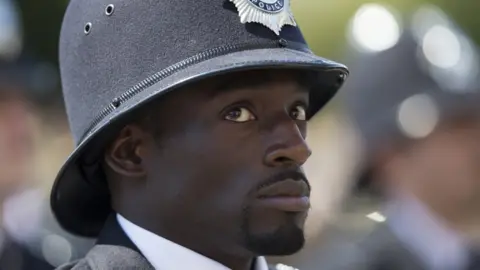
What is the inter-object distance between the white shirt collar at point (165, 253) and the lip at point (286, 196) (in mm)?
173

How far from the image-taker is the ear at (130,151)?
2299 mm

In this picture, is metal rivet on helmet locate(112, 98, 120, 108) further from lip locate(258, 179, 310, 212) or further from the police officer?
lip locate(258, 179, 310, 212)

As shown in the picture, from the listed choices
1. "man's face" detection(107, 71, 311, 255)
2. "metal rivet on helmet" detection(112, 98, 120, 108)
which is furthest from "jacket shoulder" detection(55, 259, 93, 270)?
"metal rivet on helmet" detection(112, 98, 120, 108)

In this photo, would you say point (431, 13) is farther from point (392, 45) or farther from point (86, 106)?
point (86, 106)

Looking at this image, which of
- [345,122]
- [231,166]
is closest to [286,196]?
[231,166]

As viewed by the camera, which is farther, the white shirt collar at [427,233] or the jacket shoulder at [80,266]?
the white shirt collar at [427,233]

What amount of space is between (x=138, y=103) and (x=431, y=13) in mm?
2595

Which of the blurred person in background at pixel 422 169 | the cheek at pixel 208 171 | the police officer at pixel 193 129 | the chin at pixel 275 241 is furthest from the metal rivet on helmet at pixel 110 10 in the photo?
the blurred person in background at pixel 422 169

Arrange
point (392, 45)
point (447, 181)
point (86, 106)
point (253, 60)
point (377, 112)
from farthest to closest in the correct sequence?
point (392, 45) → point (377, 112) → point (447, 181) → point (86, 106) → point (253, 60)

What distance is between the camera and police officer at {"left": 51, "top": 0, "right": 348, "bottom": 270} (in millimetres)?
2191

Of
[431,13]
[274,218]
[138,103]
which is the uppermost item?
[431,13]

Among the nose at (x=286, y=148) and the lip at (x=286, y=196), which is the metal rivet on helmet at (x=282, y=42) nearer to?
the nose at (x=286, y=148)

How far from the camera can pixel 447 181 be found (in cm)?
346

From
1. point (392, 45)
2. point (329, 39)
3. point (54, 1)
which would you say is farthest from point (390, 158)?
point (54, 1)
